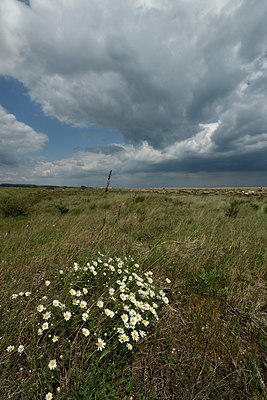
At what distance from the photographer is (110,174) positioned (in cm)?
371

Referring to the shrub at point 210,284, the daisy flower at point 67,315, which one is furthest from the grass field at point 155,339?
the daisy flower at point 67,315

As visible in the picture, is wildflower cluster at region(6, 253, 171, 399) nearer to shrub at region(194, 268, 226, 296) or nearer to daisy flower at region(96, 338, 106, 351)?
daisy flower at region(96, 338, 106, 351)

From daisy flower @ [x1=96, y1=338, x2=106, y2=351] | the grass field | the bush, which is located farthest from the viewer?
the bush

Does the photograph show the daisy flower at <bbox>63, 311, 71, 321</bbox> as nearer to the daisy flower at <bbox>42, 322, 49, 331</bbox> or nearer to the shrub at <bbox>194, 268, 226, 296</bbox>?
the daisy flower at <bbox>42, 322, 49, 331</bbox>

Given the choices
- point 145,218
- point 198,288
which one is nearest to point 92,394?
point 198,288

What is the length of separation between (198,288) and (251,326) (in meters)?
0.74

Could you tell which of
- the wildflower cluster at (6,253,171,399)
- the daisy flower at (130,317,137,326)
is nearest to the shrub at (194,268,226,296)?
the wildflower cluster at (6,253,171,399)

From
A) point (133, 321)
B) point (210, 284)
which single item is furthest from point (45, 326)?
point (210, 284)

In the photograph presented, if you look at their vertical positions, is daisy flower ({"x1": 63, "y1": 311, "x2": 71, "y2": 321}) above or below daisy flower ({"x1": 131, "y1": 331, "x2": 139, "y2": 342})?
above

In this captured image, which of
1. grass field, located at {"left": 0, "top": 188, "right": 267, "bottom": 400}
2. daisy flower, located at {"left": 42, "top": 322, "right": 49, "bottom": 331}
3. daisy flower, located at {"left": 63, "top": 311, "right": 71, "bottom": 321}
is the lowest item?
grass field, located at {"left": 0, "top": 188, "right": 267, "bottom": 400}

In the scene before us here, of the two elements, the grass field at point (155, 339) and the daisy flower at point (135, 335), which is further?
the daisy flower at point (135, 335)

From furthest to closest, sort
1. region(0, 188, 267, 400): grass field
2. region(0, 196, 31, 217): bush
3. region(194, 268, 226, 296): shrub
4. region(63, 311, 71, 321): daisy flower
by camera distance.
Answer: region(0, 196, 31, 217): bush
region(194, 268, 226, 296): shrub
region(63, 311, 71, 321): daisy flower
region(0, 188, 267, 400): grass field

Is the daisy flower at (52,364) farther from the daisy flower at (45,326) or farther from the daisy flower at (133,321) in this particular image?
the daisy flower at (133,321)

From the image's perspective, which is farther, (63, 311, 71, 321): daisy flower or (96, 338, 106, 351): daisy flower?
(63, 311, 71, 321): daisy flower
